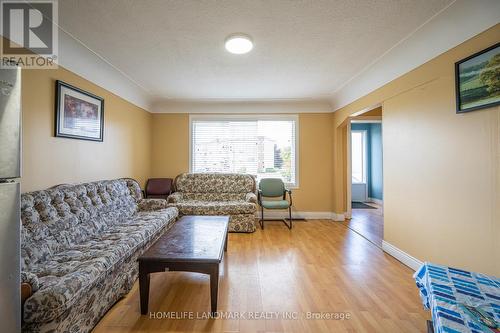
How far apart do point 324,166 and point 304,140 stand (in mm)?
713

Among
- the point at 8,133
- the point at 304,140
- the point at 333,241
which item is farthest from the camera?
the point at 304,140

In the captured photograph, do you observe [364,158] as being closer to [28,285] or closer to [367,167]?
[367,167]

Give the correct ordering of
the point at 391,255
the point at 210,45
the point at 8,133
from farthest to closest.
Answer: the point at 391,255
the point at 210,45
the point at 8,133

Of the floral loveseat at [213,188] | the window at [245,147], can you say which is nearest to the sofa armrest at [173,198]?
the floral loveseat at [213,188]

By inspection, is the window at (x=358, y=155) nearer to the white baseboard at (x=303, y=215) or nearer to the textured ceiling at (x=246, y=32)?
the white baseboard at (x=303, y=215)

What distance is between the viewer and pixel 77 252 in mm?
1764

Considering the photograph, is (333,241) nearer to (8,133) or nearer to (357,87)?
(357,87)

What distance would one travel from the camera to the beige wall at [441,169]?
165 centimetres

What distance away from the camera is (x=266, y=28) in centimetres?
203

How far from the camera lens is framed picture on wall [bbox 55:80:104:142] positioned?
7.44ft

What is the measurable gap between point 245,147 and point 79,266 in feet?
11.7

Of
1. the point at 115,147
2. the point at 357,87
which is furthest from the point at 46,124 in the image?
the point at 357,87

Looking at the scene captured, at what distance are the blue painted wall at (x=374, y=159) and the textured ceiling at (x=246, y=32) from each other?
12.3 feet

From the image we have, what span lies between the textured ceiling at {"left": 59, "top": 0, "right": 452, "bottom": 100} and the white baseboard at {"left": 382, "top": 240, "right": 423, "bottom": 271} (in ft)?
7.86
